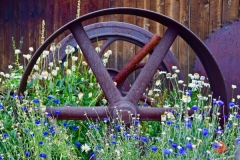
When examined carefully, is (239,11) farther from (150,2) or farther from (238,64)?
(150,2)

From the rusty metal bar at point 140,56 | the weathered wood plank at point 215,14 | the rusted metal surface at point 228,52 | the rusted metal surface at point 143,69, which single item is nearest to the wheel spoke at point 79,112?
the rusted metal surface at point 143,69

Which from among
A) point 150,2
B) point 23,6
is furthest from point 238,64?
point 23,6

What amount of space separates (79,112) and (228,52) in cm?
252

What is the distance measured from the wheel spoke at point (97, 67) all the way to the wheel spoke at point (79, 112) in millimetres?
106

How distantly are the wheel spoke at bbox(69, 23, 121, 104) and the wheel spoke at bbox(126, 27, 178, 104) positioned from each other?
4.6 inches

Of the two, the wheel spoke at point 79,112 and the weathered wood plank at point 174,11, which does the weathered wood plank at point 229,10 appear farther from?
the wheel spoke at point 79,112

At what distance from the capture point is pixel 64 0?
6363mm

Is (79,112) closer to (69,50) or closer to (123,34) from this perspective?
(69,50)

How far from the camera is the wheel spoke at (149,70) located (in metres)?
3.27

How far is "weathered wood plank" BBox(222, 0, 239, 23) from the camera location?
5.41 meters

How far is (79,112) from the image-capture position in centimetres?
327

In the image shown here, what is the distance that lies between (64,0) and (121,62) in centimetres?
128

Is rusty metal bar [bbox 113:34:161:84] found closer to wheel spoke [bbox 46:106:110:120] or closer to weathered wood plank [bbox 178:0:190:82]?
wheel spoke [bbox 46:106:110:120]

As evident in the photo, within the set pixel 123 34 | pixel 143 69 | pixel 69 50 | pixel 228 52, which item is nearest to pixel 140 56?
pixel 143 69
